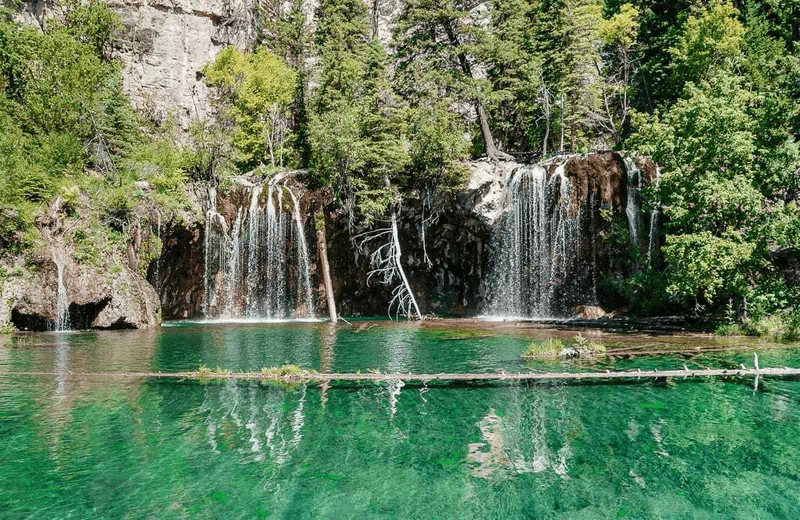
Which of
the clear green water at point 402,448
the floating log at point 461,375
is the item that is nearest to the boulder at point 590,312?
the clear green water at point 402,448

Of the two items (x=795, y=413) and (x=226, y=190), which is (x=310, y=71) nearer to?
(x=226, y=190)

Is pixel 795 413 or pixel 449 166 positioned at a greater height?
pixel 449 166

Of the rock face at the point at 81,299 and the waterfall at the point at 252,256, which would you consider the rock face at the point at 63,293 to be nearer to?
the rock face at the point at 81,299

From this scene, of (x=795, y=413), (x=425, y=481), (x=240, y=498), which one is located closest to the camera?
(x=240, y=498)

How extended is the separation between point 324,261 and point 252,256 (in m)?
4.45

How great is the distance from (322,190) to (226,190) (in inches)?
213

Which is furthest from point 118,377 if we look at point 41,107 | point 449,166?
point 41,107

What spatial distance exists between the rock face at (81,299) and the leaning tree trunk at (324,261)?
26.9 ft

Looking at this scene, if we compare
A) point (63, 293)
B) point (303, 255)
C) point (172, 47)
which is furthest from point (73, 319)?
point (172, 47)

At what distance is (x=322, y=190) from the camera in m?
30.7

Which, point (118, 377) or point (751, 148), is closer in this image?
point (118, 377)

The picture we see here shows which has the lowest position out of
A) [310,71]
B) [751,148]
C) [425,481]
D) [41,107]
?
[425,481]

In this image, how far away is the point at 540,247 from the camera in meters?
28.2

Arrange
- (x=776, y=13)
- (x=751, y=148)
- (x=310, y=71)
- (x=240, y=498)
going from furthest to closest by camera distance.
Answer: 1. (x=310, y=71)
2. (x=776, y=13)
3. (x=751, y=148)
4. (x=240, y=498)
